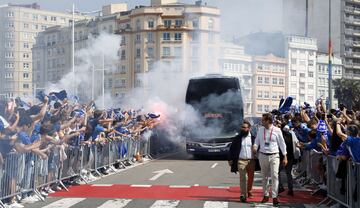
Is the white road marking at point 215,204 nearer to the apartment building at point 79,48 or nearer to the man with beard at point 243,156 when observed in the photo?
the man with beard at point 243,156

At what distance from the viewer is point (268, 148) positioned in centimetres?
1398

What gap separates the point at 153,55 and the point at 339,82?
29138mm

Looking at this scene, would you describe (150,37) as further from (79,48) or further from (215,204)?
(215,204)

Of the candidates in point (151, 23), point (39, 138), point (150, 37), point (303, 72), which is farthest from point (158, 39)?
point (39, 138)

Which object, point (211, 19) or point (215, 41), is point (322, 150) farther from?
point (215, 41)

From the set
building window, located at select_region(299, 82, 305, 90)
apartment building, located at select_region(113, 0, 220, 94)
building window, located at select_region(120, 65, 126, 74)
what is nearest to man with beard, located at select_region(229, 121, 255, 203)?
apartment building, located at select_region(113, 0, 220, 94)

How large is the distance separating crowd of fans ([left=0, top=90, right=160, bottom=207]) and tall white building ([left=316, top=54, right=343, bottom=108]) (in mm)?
87426

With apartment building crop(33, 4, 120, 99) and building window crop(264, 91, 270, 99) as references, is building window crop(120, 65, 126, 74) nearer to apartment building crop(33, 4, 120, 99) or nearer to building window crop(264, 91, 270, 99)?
apartment building crop(33, 4, 120, 99)

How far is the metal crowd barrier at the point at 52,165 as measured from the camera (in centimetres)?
1300

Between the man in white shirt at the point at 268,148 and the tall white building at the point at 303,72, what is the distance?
211ft

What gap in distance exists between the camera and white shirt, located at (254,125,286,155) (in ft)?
45.9

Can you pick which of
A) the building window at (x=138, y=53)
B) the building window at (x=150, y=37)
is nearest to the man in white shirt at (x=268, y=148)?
the building window at (x=150, y=37)

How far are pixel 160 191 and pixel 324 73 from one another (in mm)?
99017

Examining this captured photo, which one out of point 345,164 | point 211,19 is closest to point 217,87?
point 211,19
